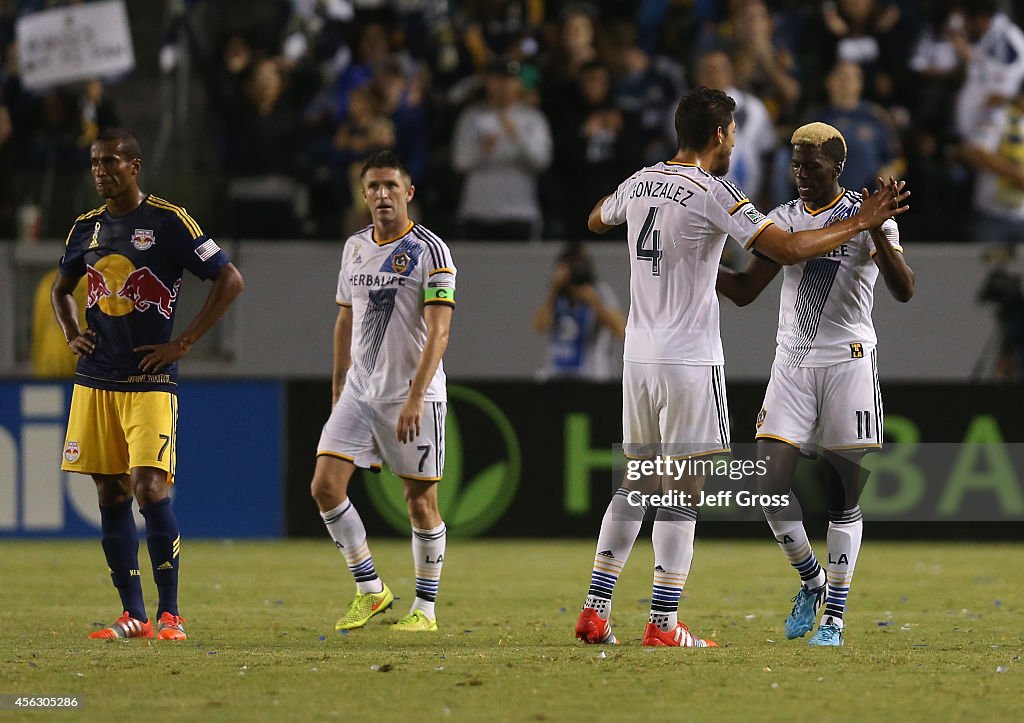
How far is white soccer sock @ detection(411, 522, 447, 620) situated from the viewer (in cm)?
848

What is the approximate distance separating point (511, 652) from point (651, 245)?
1893 mm

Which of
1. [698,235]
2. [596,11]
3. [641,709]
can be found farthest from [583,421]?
[641,709]

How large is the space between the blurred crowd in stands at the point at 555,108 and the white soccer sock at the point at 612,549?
26.3 feet

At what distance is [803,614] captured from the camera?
7914 millimetres

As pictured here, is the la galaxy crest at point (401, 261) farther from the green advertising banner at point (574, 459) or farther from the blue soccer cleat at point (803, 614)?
the green advertising banner at point (574, 459)

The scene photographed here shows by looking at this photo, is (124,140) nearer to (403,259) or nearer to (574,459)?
(403,259)

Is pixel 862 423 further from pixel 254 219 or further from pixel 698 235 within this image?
pixel 254 219

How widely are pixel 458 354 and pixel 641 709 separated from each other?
10.4 metres

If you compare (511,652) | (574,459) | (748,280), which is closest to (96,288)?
(511,652)

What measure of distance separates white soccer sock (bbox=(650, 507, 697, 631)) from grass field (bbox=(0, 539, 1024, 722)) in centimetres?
20

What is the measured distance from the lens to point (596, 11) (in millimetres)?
17234

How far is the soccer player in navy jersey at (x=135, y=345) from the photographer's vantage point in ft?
25.6

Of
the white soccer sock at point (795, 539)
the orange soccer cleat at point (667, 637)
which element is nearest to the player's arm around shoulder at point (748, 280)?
the white soccer sock at point (795, 539)

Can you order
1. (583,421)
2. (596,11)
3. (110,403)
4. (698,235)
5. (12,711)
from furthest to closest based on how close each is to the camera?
(596,11) < (583,421) < (110,403) < (698,235) < (12,711)
